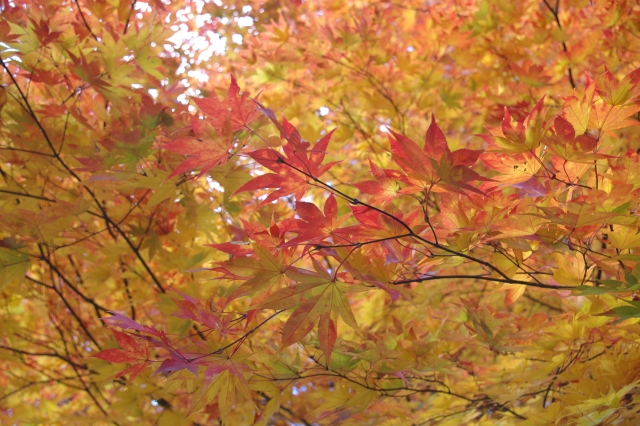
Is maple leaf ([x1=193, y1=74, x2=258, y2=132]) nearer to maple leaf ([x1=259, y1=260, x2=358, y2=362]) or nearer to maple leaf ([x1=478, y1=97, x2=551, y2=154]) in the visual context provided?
maple leaf ([x1=259, y1=260, x2=358, y2=362])

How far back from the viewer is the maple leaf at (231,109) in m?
0.82

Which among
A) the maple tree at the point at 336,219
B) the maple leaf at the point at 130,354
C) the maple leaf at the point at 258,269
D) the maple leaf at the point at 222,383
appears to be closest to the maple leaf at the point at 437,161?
the maple tree at the point at 336,219

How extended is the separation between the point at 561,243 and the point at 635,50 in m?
1.08

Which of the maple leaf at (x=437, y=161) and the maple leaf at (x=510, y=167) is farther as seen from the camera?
the maple leaf at (x=510, y=167)

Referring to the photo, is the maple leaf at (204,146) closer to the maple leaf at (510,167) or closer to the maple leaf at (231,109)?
the maple leaf at (231,109)

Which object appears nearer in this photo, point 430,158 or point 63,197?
point 430,158

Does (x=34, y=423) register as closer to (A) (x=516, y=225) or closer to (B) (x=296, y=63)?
(B) (x=296, y=63)

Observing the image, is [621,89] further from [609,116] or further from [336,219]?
[336,219]

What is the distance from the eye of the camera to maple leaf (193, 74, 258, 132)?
82 cm

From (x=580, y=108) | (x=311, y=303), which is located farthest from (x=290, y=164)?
(x=580, y=108)

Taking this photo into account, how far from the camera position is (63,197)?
1559 millimetres

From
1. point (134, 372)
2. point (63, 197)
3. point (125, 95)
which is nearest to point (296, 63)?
point (125, 95)

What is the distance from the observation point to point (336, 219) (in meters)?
0.87

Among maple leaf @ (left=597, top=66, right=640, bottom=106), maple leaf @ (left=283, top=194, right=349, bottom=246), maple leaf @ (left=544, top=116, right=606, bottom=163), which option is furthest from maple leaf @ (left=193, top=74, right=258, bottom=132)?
maple leaf @ (left=597, top=66, right=640, bottom=106)
